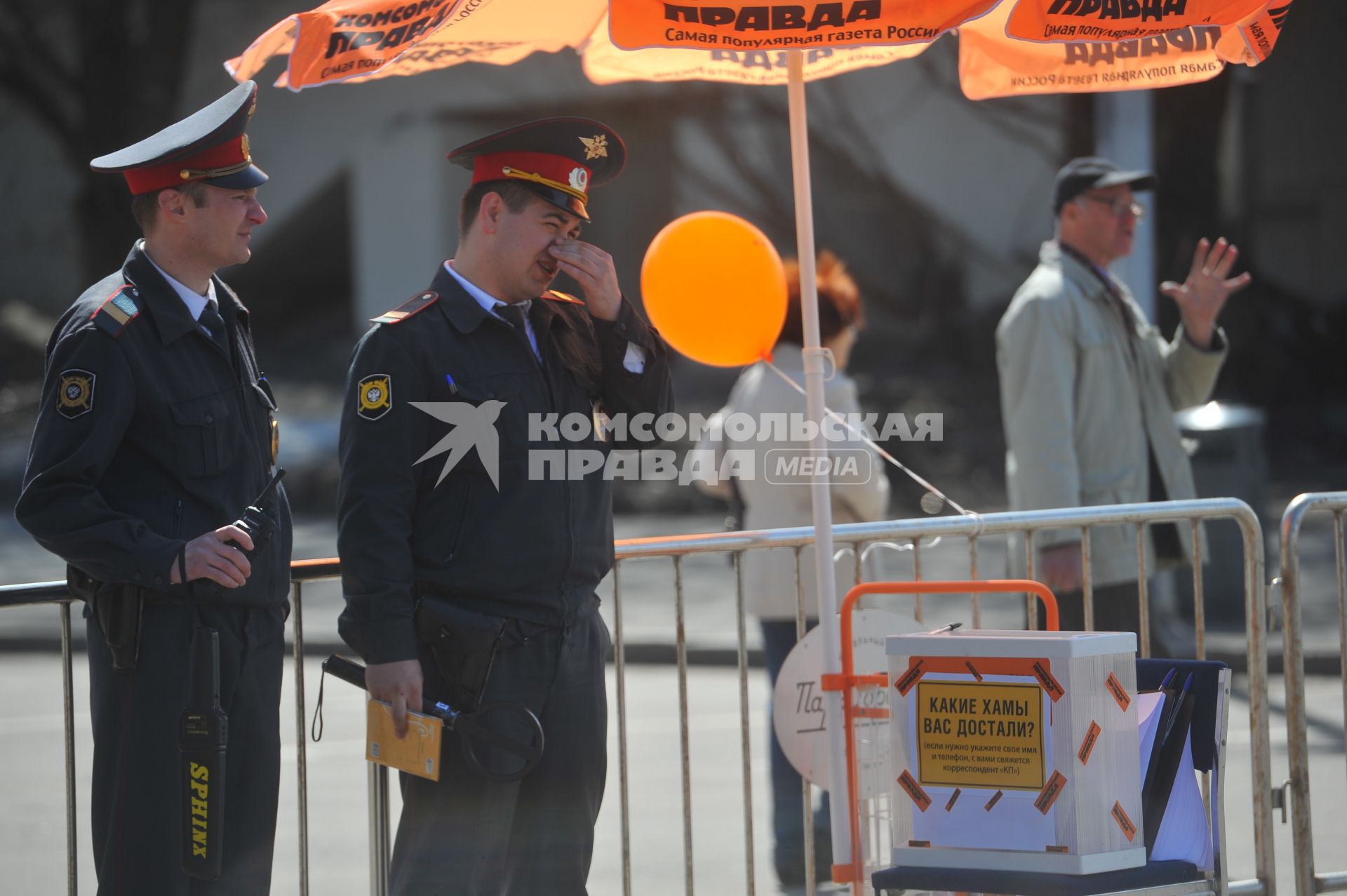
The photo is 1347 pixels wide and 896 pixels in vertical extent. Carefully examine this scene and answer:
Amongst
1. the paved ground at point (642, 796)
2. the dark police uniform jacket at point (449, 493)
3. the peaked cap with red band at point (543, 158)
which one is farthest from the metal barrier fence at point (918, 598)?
the peaked cap with red band at point (543, 158)

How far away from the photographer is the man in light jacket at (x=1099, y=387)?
5.58 m

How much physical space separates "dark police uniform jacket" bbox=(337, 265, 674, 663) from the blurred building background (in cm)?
1129

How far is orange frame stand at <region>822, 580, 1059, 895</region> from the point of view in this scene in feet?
13.6

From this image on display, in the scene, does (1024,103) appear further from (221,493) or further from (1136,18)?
(221,493)

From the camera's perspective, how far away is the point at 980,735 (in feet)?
12.3

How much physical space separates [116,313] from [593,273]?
1.09 metres

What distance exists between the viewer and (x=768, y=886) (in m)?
5.80

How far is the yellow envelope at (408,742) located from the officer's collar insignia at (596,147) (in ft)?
4.59

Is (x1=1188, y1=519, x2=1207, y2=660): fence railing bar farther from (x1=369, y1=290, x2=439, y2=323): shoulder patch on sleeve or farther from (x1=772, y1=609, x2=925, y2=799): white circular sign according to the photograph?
(x1=369, y1=290, x2=439, y2=323): shoulder patch on sleeve

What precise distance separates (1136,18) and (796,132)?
929mm

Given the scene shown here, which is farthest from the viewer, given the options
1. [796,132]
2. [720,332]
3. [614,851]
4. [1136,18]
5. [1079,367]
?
[614,851]

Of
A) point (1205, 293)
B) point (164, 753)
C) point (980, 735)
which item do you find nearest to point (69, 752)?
point (164, 753)

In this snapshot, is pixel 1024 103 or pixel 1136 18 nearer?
pixel 1136 18

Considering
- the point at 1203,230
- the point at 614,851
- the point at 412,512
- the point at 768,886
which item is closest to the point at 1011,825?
the point at 412,512
